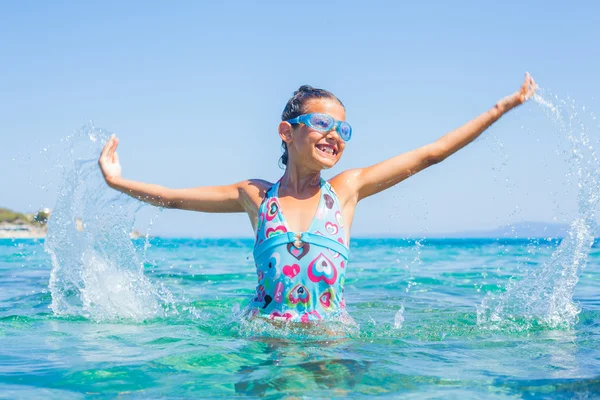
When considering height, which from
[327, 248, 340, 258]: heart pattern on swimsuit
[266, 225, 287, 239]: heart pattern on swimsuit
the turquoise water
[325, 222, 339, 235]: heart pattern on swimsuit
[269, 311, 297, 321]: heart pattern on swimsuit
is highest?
[325, 222, 339, 235]: heart pattern on swimsuit

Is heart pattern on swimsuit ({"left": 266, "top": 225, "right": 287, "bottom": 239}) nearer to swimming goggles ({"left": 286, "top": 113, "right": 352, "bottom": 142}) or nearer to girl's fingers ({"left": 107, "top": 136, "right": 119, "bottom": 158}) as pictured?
swimming goggles ({"left": 286, "top": 113, "right": 352, "bottom": 142})

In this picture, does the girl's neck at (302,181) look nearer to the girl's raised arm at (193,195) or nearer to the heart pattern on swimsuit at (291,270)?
the girl's raised arm at (193,195)

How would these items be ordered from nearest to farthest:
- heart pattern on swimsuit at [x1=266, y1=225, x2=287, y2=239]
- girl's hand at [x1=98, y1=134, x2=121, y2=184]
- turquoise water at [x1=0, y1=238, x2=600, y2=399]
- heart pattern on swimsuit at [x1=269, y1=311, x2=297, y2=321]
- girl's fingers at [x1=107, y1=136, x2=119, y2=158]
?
turquoise water at [x1=0, y1=238, x2=600, y2=399]
heart pattern on swimsuit at [x1=269, y1=311, x2=297, y2=321]
heart pattern on swimsuit at [x1=266, y1=225, x2=287, y2=239]
girl's hand at [x1=98, y1=134, x2=121, y2=184]
girl's fingers at [x1=107, y1=136, x2=119, y2=158]

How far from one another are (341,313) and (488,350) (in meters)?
0.93

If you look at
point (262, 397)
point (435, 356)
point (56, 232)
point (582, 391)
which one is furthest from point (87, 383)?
point (56, 232)

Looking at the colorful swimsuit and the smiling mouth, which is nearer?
the colorful swimsuit

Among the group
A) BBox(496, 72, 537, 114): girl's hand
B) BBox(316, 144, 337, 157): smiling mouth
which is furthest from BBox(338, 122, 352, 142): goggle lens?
BBox(496, 72, 537, 114): girl's hand

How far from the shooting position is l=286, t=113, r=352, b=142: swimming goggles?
4.28 metres

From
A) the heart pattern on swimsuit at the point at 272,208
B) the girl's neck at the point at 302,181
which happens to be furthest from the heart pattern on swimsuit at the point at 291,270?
the girl's neck at the point at 302,181

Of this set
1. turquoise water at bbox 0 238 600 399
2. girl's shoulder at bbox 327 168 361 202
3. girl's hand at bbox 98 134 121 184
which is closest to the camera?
turquoise water at bbox 0 238 600 399

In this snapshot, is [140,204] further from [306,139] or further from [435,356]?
[435,356]

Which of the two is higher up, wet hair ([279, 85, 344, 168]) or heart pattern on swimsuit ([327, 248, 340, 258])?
wet hair ([279, 85, 344, 168])

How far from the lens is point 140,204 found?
500 centimetres

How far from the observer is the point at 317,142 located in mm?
4281
